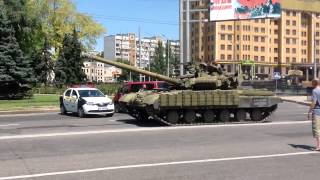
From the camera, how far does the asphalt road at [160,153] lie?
34.0 ft

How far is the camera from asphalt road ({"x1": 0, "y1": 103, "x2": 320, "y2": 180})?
10367mm

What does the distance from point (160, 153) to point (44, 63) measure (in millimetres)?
59746

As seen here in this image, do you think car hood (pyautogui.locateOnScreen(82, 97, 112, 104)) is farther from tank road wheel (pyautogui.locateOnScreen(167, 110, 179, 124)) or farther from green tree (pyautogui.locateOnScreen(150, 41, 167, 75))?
green tree (pyautogui.locateOnScreen(150, 41, 167, 75))

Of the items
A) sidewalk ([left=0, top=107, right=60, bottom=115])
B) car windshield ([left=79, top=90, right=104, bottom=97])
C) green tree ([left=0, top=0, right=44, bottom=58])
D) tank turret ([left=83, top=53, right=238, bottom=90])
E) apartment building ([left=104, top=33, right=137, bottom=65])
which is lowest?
sidewalk ([left=0, top=107, right=60, bottom=115])

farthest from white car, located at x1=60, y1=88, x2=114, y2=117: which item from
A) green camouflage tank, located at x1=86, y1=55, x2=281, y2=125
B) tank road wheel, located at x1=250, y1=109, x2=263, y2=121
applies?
tank road wheel, located at x1=250, y1=109, x2=263, y2=121

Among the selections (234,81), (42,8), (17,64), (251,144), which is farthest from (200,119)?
(42,8)

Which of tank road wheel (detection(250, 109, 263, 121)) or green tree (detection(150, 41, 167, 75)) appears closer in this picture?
tank road wheel (detection(250, 109, 263, 121))

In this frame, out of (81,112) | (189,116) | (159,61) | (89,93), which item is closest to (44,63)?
(89,93)

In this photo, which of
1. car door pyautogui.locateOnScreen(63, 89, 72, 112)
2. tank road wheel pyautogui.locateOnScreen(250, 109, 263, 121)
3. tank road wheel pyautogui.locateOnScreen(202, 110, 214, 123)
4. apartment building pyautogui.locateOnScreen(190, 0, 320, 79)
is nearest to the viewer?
tank road wheel pyautogui.locateOnScreen(202, 110, 214, 123)

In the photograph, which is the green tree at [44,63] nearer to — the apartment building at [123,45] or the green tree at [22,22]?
the green tree at [22,22]

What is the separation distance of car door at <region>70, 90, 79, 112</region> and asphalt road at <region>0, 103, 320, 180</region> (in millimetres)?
7275

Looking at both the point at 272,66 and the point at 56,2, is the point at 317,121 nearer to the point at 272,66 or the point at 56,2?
the point at 56,2

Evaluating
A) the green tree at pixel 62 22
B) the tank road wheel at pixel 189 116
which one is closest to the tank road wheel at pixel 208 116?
the tank road wheel at pixel 189 116

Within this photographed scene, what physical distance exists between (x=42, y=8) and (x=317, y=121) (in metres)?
61.4
